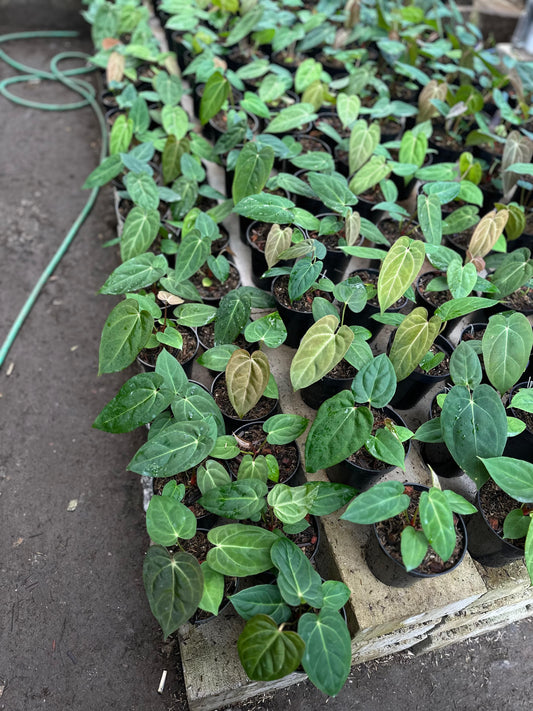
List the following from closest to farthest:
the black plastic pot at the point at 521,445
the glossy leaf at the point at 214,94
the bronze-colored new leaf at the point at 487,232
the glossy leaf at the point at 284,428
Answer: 1. the glossy leaf at the point at 284,428
2. the black plastic pot at the point at 521,445
3. the bronze-colored new leaf at the point at 487,232
4. the glossy leaf at the point at 214,94

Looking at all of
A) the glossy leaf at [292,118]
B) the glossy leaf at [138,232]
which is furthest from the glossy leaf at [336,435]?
the glossy leaf at [292,118]

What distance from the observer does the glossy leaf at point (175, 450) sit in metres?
1.31

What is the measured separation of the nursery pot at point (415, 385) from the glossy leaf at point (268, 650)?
0.80m

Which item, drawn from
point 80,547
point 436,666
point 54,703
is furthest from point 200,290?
point 436,666

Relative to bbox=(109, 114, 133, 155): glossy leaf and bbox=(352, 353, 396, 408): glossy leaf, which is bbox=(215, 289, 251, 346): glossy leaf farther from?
bbox=(109, 114, 133, 155): glossy leaf

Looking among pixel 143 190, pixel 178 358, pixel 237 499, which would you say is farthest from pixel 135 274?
pixel 237 499

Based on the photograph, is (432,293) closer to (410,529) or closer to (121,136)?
(410,529)

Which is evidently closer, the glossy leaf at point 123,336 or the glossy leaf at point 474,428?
the glossy leaf at point 474,428

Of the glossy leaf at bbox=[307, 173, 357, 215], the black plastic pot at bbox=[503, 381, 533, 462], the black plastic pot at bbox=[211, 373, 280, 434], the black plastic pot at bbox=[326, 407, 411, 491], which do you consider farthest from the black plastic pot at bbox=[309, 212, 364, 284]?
the black plastic pot at bbox=[503, 381, 533, 462]

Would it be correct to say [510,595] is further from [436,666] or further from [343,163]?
[343,163]

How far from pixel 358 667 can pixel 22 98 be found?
3.81m

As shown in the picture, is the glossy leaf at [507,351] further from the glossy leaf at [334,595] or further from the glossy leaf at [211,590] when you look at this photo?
the glossy leaf at [211,590]

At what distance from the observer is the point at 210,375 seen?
1.81 metres

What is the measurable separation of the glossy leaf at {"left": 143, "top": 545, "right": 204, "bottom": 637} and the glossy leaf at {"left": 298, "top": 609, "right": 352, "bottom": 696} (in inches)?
9.8
